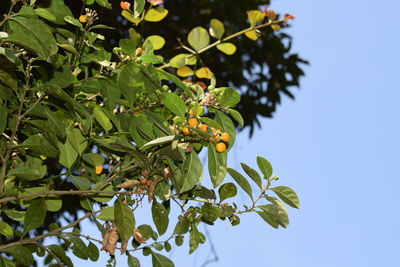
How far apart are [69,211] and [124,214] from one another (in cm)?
270

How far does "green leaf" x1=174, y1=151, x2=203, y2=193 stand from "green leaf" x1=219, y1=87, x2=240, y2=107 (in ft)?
0.56

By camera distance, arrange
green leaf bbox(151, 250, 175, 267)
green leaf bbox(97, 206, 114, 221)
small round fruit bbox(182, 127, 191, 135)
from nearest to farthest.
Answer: small round fruit bbox(182, 127, 191, 135) → green leaf bbox(97, 206, 114, 221) → green leaf bbox(151, 250, 175, 267)

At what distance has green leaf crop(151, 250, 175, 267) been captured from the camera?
185 centimetres

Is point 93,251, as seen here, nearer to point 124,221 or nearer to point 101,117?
point 124,221

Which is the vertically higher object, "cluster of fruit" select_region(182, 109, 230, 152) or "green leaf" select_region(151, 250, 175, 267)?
"cluster of fruit" select_region(182, 109, 230, 152)

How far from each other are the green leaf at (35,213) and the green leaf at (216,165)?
0.61 m

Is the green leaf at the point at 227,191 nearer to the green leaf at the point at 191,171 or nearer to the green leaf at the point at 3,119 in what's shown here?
the green leaf at the point at 191,171

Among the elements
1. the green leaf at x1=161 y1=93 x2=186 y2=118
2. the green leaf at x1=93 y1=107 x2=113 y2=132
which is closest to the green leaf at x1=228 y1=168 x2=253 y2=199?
the green leaf at x1=161 y1=93 x2=186 y2=118

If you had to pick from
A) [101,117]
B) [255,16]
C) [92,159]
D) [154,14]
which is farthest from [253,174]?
[255,16]

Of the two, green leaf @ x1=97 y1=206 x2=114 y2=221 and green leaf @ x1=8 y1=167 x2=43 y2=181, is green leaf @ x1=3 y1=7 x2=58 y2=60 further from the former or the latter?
green leaf @ x1=97 y1=206 x2=114 y2=221

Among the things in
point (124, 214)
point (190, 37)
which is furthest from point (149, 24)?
point (124, 214)

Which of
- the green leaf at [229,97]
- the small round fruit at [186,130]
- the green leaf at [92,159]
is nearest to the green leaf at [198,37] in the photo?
the green leaf at [92,159]

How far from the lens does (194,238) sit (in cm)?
187

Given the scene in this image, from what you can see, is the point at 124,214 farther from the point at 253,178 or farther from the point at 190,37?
the point at 190,37
